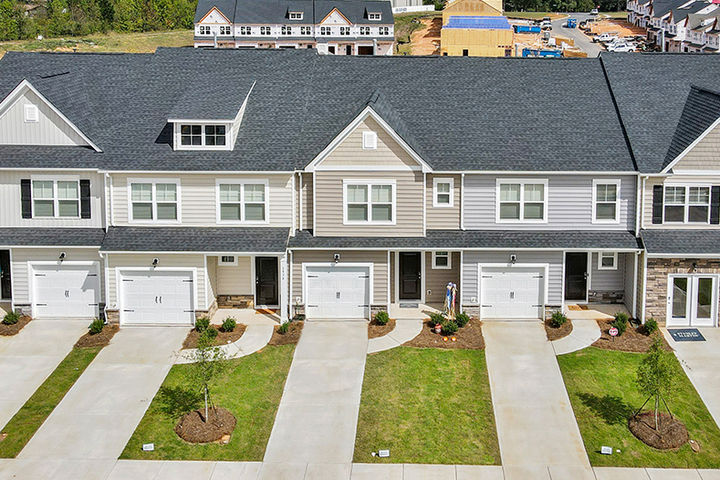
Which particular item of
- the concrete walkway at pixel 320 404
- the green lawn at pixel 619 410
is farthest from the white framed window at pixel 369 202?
the green lawn at pixel 619 410

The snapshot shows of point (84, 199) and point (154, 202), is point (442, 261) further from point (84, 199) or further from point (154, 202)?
point (84, 199)

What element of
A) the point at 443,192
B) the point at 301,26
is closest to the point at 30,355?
→ the point at 443,192

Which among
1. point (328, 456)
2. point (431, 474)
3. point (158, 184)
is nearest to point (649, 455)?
point (431, 474)

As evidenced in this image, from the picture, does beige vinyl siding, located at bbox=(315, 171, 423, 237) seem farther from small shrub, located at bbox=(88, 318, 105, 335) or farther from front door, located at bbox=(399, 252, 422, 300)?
small shrub, located at bbox=(88, 318, 105, 335)

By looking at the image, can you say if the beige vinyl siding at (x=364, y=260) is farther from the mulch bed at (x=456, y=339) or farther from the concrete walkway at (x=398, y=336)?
the mulch bed at (x=456, y=339)

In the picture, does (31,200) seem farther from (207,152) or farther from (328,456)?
(328,456)

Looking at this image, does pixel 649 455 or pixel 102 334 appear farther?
pixel 102 334
